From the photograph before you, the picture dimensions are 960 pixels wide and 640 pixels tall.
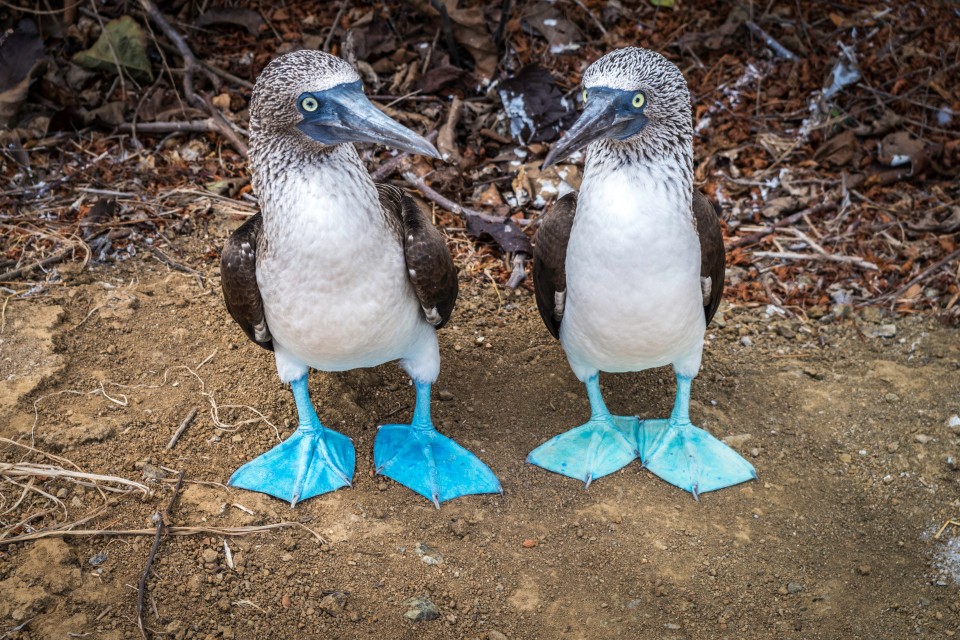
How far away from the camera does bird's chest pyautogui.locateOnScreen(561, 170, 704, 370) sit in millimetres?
3305

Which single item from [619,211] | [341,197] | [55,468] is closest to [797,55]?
[619,211]

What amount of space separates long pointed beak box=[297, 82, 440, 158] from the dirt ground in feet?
4.93

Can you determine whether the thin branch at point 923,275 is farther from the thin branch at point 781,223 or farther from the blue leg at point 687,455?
the blue leg at point 687,455

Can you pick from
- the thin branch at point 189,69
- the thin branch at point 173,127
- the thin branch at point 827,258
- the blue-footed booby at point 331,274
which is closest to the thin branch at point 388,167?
the thin branch at point 189,69

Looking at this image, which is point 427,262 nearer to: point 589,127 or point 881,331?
point 589,127

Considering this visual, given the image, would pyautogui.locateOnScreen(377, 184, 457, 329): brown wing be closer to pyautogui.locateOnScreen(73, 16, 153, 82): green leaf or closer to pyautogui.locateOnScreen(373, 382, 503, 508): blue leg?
pyautogui.locateOnScreen(373, 382, 503, 508): blue leg

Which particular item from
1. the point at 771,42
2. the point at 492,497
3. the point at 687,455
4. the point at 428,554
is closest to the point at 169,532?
the point at 428,554

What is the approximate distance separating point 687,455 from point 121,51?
441cm

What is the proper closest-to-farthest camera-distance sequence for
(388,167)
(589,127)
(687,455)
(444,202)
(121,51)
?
(589,127) < (687,455) < (444,202) < (388,167) < (121,51)

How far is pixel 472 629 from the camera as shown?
3244mm

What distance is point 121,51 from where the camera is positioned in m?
5.85

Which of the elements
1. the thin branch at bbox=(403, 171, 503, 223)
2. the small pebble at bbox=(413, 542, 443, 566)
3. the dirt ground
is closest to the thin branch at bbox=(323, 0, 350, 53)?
the thin branch at bbox=(403, 171, 503, 223)

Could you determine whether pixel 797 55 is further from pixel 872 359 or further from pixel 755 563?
pixel 755 563

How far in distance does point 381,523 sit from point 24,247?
2.66m
